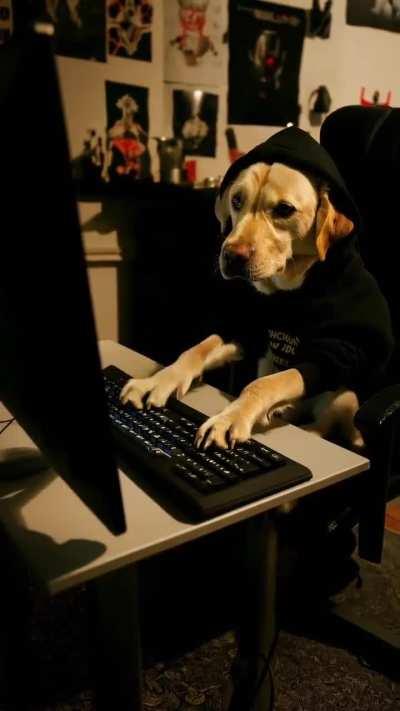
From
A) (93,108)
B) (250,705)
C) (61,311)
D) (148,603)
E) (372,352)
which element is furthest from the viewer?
(93,108)

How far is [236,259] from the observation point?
1.18 metres

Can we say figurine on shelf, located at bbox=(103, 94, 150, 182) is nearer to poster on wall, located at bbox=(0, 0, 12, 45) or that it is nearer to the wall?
the wall

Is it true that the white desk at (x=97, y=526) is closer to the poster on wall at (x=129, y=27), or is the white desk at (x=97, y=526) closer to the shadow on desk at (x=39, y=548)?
the shadow on desk at (x=39, y=548)

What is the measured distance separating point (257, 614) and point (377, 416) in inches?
14.5

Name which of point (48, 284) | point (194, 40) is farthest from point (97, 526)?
point (194, 40)

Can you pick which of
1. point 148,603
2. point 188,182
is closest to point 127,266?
point 188,182

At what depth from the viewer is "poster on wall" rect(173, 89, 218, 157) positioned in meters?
2.18

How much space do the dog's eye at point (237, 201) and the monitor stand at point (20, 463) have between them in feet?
2.63

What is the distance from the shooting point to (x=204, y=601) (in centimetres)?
143

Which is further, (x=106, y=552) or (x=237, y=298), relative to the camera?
(x=237, y=298)

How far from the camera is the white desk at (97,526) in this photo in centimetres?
52

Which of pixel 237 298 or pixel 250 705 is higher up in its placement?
pixel 237 298

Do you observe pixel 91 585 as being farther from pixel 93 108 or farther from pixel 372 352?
pixel 93 108

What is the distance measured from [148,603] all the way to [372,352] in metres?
0.86
